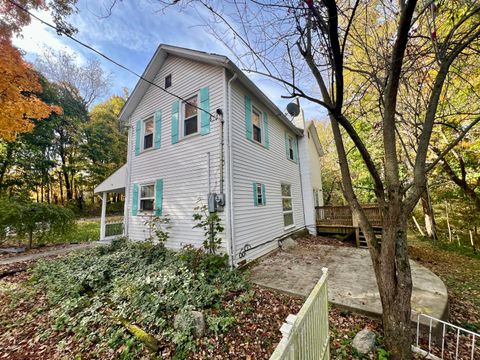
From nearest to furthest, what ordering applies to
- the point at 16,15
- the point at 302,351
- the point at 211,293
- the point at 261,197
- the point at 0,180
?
the point at 302,351
the point at 211,293
the point at 261,197
the point at 16,15
the point at 0,180

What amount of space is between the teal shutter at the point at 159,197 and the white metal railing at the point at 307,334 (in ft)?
19.1

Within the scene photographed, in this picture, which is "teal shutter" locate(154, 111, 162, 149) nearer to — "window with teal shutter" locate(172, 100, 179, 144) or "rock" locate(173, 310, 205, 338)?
"window with teal shutter" locate(172, 100, 179, 144)

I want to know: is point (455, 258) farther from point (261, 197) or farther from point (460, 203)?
point (261, 197)

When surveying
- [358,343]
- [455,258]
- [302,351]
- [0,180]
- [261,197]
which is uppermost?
[0,180]

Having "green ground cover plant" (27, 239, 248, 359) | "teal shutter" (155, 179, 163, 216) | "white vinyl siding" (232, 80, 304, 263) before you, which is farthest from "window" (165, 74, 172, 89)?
"green ground cover plant" (27, 239, 248, 359)

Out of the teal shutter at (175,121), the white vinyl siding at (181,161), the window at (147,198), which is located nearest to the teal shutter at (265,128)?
the white vinyl siding at (181,161)

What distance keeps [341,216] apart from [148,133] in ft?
32.3

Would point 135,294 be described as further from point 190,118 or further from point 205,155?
point 190,118

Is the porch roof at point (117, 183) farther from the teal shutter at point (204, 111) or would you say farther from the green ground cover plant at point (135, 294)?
the teal shutter at point (204, 111)

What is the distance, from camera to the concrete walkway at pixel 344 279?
10.8ft

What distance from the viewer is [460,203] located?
11.2m

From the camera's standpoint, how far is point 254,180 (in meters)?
6.50

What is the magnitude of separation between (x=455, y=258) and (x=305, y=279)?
22.3 feet

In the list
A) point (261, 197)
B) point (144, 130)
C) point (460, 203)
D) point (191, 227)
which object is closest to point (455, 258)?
point (460, 203)
